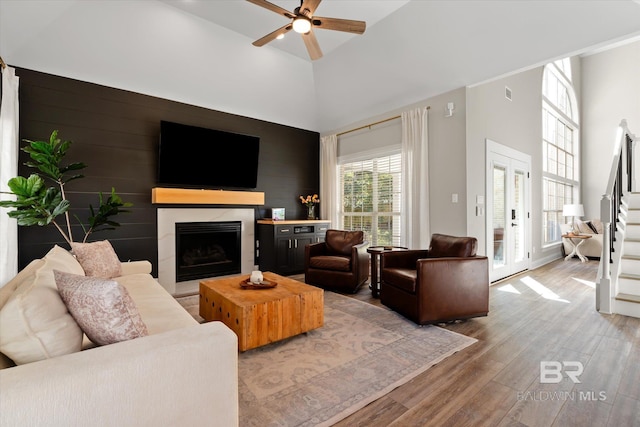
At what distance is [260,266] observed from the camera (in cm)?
527

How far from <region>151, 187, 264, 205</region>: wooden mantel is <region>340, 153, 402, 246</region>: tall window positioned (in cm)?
176

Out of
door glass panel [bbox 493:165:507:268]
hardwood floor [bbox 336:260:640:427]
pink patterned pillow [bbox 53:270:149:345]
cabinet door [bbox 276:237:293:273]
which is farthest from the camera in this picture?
cabinet door [bbox 276:237:293:273]

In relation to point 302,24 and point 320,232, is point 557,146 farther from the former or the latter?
point 302,24

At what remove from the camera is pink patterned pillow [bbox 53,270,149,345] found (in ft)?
4.05

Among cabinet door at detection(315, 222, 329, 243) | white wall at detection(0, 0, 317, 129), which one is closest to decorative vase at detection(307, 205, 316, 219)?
cabinet door at detection(315, 222, 329, 243)

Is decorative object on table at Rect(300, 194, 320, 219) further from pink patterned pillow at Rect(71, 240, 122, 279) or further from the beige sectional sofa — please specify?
the beige sectional sofa

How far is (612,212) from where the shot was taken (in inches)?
147

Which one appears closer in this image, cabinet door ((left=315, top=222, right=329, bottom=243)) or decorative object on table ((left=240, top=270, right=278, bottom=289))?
decorative object on table ((left=240, top=270, right=278, bottom=289))

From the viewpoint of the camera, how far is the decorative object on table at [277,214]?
5.46 meters

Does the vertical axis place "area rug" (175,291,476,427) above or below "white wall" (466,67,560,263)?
below

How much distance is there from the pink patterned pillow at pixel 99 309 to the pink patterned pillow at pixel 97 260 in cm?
177

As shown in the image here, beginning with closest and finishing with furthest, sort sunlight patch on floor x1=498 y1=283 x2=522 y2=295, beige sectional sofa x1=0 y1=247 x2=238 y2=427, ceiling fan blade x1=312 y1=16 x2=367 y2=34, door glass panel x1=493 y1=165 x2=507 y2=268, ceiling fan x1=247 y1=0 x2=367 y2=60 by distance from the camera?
beige sectional sofa x1=0 y1=247 x2=238 y2=427 < ceiling fan x1=247 y1=0 x2=367 y2=60 < ceiling fan blade x1=312 y1=16 x2=367 y2=34 < sunlight patch on floor x1=498 y1=283 x2=522 y2=295 < door glass panel x1=493 y1=165 x2=507 y2=268

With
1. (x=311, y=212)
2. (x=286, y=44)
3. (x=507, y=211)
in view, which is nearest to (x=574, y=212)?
(x=507, y=211)

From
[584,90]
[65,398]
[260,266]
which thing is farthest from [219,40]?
[584,90]
